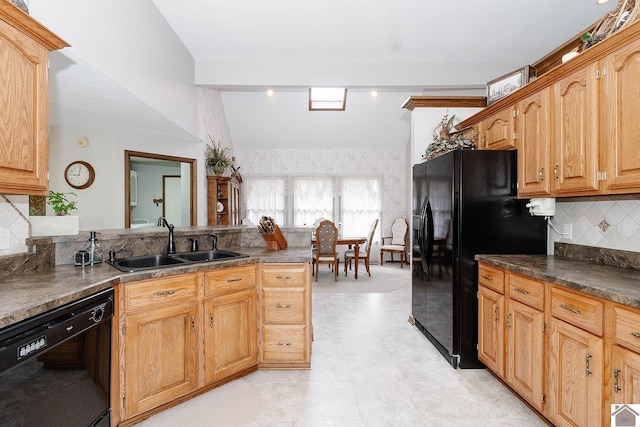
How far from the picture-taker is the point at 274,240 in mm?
2998

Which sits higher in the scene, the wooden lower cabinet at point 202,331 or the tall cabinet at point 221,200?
the tall cabinet at point 221,200

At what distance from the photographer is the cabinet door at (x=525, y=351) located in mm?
1967

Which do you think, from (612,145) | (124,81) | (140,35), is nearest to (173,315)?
(124,81)

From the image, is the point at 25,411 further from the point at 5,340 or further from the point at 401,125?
the point at 401,125

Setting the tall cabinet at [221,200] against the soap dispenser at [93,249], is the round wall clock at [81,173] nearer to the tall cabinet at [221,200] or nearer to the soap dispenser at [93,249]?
the tall cabinet at [221,200]

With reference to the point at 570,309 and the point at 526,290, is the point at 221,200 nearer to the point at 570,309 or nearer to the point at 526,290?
the point at 526,290

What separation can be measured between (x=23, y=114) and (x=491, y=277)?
2.92 m

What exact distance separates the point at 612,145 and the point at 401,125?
18.5 ft

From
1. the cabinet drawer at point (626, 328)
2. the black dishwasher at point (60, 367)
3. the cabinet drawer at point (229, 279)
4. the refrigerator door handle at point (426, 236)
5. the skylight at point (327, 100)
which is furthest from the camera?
the skylight at point (327, 100)

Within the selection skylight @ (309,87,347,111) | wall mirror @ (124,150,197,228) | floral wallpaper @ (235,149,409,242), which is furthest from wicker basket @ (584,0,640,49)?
wall mirror @ (124,150,197,228)

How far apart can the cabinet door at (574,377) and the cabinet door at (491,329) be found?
464mm

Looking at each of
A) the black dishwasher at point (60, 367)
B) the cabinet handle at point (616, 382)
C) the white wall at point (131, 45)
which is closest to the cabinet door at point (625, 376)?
the cabinet handle at point (616, 382)

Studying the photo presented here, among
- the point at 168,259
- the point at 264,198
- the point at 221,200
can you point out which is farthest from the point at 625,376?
the point at 264,198

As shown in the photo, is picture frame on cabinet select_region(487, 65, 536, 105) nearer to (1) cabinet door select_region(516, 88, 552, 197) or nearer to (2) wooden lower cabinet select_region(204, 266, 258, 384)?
(1) cabinet door select_region(516, 88, 552, 197)
